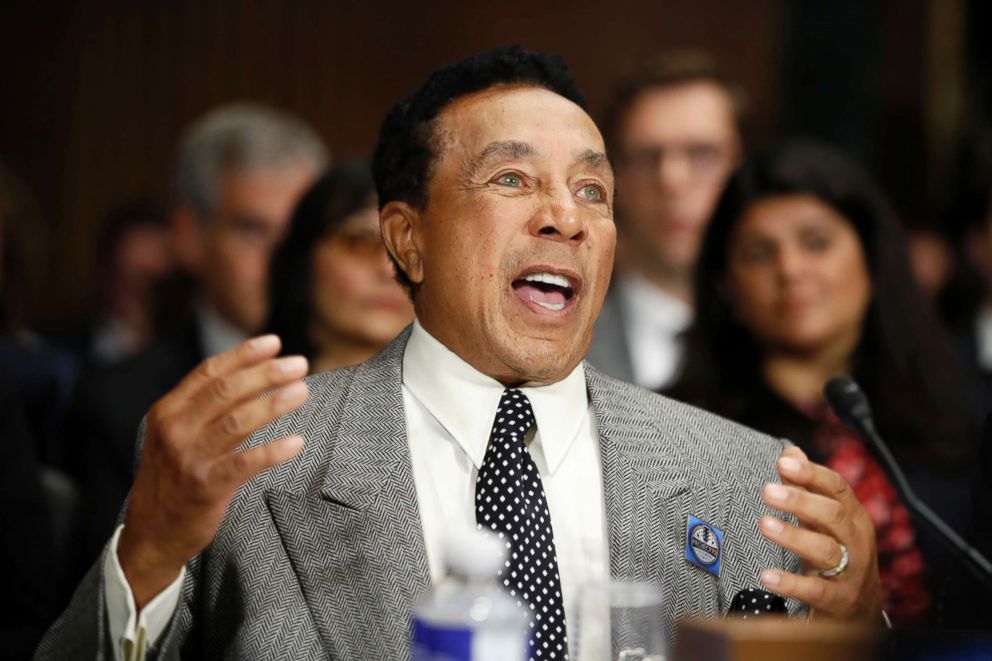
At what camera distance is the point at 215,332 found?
410cm

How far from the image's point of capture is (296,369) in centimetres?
173

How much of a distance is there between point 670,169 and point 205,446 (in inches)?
106

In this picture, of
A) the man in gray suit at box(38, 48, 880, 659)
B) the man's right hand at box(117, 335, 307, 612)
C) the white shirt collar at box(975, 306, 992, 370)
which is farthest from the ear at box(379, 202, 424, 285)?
the white shirt collar at box(975, 306, 992, 370)

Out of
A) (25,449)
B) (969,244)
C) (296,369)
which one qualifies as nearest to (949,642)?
(296,369)

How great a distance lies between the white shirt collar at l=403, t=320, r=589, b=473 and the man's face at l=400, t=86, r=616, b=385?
2cm

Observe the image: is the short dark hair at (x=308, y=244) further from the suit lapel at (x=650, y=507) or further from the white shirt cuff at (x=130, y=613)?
the white shirt cuff at (x=130, y=613)

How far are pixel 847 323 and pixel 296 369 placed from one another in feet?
6.86

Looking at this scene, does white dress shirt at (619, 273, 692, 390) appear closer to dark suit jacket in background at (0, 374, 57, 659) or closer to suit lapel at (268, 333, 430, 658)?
dark suit jacket in background at (0, 374, 57, 659)

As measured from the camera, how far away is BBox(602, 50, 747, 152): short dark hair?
14.3 ft

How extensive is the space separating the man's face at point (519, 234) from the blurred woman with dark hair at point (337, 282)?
124 cm

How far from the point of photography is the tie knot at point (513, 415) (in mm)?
2207

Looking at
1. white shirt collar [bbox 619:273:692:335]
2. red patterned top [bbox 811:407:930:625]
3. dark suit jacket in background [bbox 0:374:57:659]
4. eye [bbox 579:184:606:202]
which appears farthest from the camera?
white shirt collar [bbox 619:273:692:335]

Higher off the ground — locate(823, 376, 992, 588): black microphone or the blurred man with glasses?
the blurred man with glasses

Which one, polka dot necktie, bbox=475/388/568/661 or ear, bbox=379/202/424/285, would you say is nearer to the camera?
polka dot necktie, bbox=475/388/568/661
